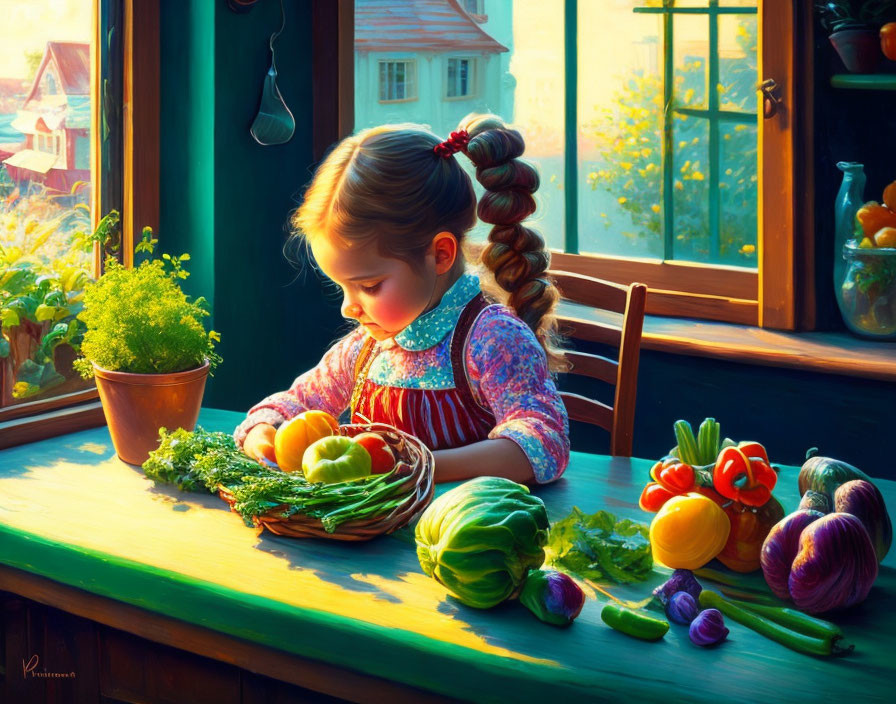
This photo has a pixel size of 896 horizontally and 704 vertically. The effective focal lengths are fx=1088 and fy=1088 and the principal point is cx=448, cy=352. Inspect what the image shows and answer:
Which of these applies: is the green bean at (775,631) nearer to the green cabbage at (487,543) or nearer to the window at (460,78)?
the green cabbage at (487,543)

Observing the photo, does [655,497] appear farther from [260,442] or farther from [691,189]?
[691,189]

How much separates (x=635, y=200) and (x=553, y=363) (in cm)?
93

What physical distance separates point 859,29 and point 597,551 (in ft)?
4.84

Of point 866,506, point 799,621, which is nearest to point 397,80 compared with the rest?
point 866,506

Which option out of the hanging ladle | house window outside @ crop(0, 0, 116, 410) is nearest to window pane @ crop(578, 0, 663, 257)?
the hanging ladle

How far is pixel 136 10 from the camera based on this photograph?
7.44 ft

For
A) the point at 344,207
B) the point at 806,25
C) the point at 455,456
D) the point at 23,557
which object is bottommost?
the point at 23,557

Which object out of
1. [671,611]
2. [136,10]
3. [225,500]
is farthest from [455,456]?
[136,10]

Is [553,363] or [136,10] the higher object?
[136,10]

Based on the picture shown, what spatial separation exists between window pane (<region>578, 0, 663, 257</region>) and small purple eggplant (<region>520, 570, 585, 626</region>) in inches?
68.0

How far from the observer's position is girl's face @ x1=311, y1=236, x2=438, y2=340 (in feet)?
5.94

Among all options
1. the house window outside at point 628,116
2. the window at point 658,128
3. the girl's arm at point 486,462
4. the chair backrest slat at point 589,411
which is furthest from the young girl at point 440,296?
the window at point 658,128

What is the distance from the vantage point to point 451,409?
1.93m

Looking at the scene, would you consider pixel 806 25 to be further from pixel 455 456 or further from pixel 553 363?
pixel 455 456
